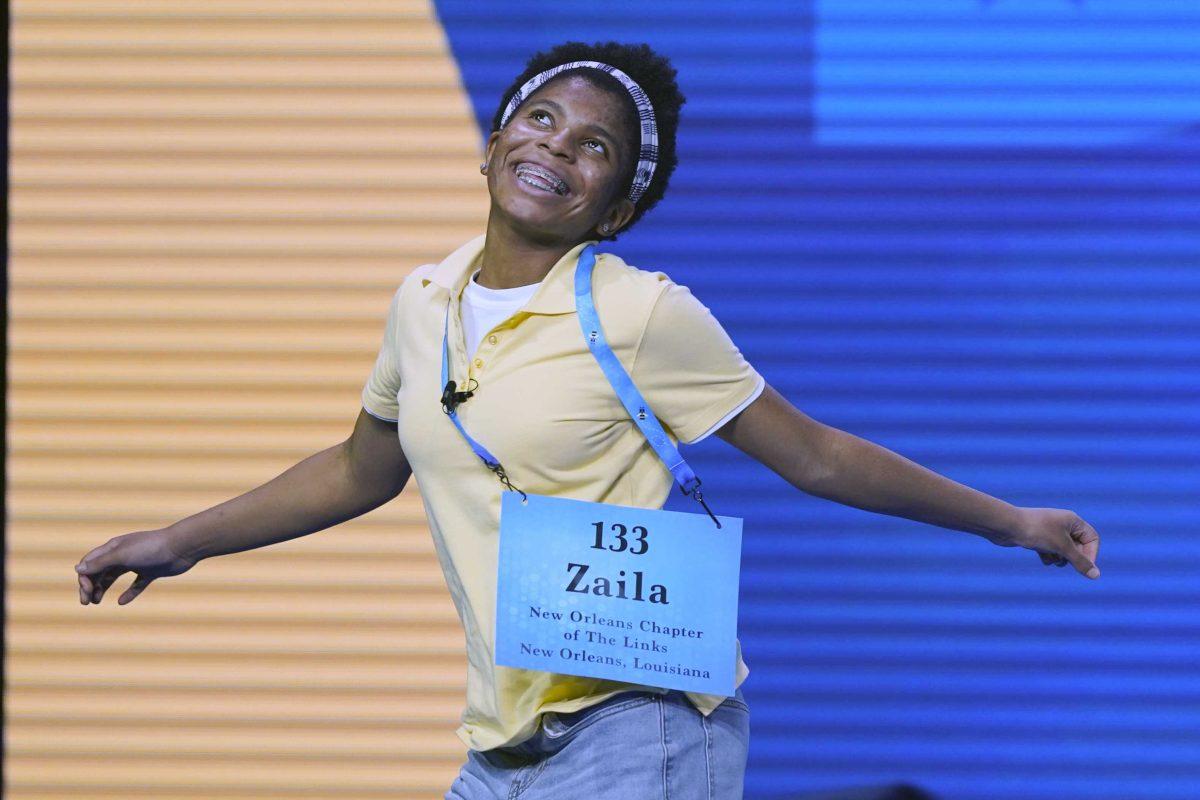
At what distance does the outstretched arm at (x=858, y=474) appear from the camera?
2.09 metres

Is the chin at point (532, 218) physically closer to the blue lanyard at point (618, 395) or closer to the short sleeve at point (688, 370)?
the blue lanyard at point (618, 395)

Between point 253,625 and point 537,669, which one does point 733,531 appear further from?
point 253,625

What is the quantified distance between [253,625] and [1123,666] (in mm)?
2385

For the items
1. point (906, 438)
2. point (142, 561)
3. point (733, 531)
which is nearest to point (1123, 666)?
point (906, 438)

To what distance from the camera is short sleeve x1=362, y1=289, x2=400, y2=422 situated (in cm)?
229

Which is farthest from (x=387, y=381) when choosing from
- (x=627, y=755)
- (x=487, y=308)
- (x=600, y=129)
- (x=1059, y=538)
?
(x=1059, y=538)

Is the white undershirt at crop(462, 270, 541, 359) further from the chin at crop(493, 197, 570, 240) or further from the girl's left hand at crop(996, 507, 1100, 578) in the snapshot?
the girl's left hand at crop(996, 507, 1100, 578)

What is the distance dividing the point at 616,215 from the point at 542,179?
16 cm

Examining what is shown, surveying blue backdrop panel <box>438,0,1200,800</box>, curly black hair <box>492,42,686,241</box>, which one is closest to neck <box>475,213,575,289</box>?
curly black hair <box>492,42,686,241</box>

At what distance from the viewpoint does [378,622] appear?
3.99 m

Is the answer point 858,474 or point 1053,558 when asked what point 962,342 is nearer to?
point 1053,558

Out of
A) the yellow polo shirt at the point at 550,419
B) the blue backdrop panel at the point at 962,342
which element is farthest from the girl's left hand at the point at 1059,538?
the blue backdrop panel at the point at 962,342

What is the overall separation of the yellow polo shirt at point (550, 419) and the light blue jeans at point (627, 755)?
26 millimetres

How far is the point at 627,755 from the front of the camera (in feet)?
6.50
